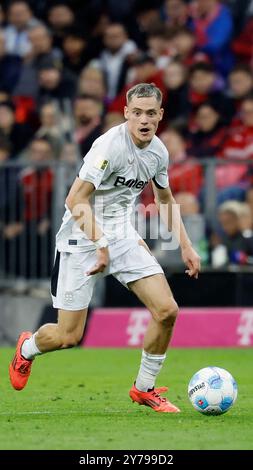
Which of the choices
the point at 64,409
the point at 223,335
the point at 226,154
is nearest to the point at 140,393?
the point at 64,409

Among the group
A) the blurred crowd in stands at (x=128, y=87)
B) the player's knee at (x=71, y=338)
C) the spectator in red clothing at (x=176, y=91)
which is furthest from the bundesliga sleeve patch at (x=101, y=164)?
the spectator in red clothing at (x=176, y=91)

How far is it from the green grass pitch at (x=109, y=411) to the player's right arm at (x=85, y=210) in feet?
4.22

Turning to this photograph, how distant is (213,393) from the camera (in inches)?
363

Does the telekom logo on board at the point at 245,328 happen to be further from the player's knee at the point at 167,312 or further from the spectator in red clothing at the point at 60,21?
the spectator in red clothing at the point at 60,21

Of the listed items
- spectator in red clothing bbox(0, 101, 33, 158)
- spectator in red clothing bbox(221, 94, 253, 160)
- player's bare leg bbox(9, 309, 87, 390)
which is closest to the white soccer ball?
player's bare leg bbox(9, 309, 87, 390)

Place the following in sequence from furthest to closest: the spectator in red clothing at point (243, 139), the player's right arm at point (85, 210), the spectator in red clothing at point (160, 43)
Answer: the spectator in red clothing at point (160, 43) → the spectator in red clothing at point (243, 139) → the player's right arm at point (85, 210)

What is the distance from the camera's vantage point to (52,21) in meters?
20.6

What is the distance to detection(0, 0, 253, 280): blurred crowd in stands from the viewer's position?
16.1 metres

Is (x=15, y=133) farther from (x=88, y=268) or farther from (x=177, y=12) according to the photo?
(x=88, y=268)

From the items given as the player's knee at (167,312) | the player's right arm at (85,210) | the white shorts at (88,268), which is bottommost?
Answer: the player's knee at (167,312)

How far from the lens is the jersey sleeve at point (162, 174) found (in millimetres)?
9945

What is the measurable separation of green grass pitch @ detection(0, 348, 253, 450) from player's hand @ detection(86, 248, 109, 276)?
42.2 inches
